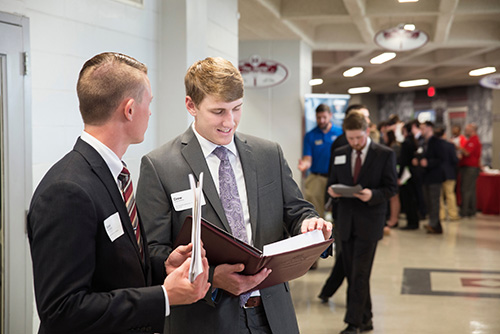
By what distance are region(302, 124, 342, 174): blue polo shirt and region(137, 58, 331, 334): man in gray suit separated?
4986 mm

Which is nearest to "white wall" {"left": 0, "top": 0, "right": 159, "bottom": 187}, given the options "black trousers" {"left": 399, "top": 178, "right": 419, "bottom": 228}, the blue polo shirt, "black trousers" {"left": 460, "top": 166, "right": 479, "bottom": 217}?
the blue polo shirt

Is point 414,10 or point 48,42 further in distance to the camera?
point 414,10

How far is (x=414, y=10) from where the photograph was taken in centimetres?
710

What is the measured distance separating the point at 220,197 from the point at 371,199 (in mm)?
2435

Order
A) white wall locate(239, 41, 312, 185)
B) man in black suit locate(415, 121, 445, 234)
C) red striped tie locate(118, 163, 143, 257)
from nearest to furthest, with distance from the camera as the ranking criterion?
red striped tie locate(118, 163, 143, 257), white wall locate(239, 41, 312, 185), man in black suit locate(415, 121, 445, 234)

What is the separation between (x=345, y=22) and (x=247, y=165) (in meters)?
7.74

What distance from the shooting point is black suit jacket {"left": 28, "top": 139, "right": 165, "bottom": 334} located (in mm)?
1191

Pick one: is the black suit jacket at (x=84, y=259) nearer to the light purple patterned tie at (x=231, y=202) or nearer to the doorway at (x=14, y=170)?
the light purple patterned tie at (x=231, y=202)

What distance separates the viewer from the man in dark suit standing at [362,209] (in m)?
4.18

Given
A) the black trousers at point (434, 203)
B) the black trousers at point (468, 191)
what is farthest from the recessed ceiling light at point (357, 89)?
the black trousers at point (434, 203)

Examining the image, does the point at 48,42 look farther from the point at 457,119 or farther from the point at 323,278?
the point at 457,119

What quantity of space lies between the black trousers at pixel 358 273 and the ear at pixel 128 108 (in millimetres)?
3086

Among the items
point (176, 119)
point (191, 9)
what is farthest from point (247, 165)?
point (191, 9)

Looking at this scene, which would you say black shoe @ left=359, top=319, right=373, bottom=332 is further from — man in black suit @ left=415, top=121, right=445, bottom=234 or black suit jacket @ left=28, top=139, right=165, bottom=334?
man in black suit @ left=415, top=121, right=445, bottom=234
